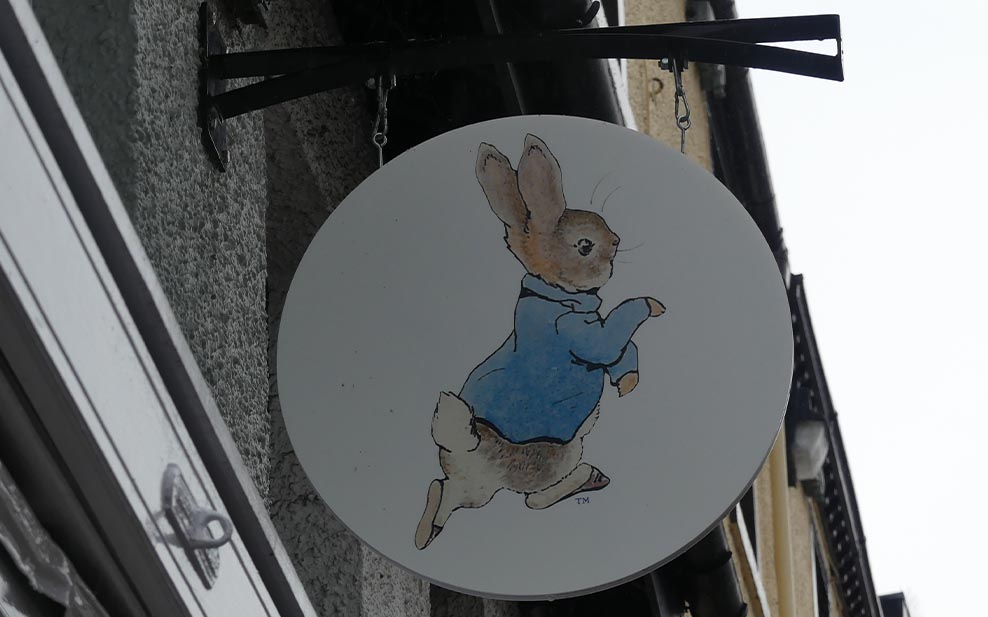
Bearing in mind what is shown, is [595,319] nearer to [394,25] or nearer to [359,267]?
[359,267]

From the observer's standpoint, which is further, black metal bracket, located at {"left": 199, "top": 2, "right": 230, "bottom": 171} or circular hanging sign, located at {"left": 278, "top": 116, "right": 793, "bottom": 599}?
black metal bracket, located at {"left": 199, "top": 2, "right": 230, "bottom": 171}

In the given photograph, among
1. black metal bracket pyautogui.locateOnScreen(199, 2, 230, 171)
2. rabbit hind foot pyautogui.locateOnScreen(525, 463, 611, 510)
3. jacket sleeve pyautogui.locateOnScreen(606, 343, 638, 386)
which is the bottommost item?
rabbit hind foot pyautogui.locateOnScreen(525, 463, 611, 510)

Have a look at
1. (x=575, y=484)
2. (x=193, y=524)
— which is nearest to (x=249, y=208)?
(x=575, y=484)

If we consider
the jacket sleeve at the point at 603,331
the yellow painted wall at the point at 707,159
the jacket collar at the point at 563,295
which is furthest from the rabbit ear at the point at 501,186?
the yellow painted wall at the point at 707,159

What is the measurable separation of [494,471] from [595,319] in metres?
0.37

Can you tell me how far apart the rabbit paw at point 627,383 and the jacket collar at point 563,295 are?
0.15 m

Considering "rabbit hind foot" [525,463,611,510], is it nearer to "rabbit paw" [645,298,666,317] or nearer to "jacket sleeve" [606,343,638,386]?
"jacket sleeve" [606,343,638,386]

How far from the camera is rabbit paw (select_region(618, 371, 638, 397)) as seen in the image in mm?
2941

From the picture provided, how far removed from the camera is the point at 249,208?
3510mm

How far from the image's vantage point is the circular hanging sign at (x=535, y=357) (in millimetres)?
2881

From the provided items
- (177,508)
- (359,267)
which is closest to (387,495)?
(359,267)

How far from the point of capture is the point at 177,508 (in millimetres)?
2217

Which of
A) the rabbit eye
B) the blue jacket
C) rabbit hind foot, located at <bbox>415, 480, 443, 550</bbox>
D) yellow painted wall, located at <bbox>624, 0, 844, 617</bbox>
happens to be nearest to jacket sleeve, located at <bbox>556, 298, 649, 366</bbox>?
the blue jacket

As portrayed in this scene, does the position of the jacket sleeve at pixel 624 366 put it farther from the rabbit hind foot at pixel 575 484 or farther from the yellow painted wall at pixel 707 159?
the yellow painted wall at pixel 707 159
